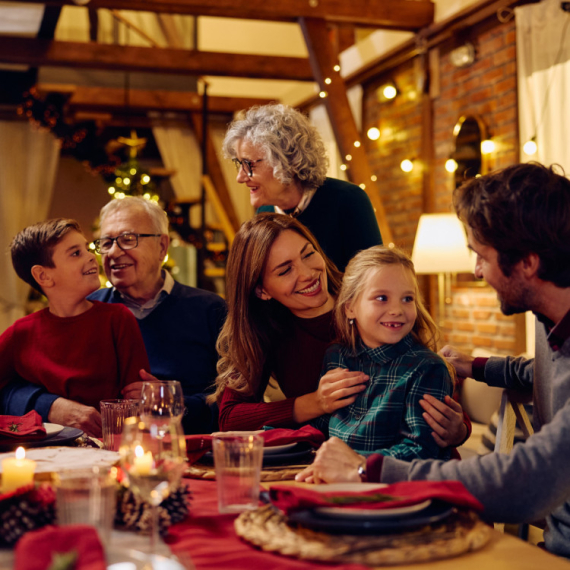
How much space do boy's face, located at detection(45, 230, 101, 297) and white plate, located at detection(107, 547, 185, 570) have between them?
4.04 ft

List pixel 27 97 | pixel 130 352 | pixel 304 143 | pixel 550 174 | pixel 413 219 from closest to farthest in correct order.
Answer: pixel 550 174 → pixel 130 352 → pixel 304 143 → pixel 413 219 → pixel 27 97

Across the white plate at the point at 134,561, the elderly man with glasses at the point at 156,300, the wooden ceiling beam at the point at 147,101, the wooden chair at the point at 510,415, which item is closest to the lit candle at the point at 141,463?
the white plate at the point at 134,561

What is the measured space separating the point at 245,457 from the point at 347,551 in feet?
0.75

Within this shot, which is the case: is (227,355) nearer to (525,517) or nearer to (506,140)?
(525,517)

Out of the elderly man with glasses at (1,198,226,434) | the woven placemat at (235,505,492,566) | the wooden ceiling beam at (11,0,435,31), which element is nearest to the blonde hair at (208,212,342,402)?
the elderly man with glasses at (1,198,226,434)

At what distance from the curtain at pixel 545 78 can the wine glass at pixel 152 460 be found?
356 cm

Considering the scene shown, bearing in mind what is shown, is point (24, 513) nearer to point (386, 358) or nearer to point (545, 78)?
point (386, 358)

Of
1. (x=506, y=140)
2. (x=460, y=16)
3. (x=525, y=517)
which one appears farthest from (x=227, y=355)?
(x=460, y=16)

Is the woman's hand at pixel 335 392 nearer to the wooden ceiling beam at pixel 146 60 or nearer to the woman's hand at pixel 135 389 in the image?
the woman's hand at pixel 135 389

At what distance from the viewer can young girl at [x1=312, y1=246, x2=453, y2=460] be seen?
4.81 ft

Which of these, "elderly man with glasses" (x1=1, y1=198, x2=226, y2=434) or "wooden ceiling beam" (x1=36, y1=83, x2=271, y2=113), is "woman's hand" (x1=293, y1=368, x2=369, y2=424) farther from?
"wooden ceiling beam" (x1=36, y1=83, x2=271, y2=113)

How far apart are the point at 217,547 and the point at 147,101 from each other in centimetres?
814

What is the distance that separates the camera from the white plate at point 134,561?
0.84 m

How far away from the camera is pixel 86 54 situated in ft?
21.9
